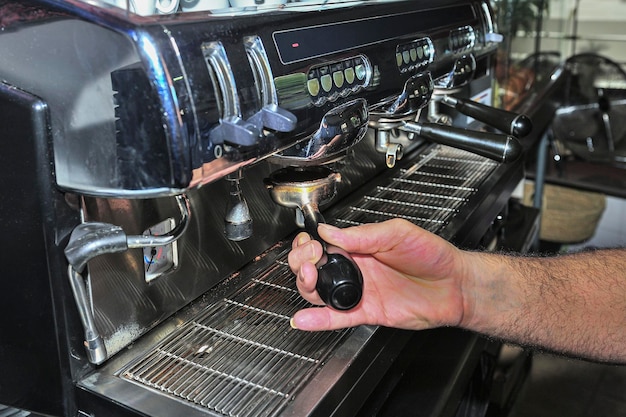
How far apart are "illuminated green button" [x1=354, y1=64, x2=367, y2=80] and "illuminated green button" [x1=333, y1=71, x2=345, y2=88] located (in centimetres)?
4

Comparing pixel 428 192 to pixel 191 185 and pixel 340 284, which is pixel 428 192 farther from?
pixel 191 185

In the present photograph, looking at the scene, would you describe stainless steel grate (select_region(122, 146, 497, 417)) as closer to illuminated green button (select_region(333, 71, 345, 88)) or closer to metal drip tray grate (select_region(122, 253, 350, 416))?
metal drip tray grate (select_region(122, 253, 350, 416))

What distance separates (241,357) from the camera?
85 cm

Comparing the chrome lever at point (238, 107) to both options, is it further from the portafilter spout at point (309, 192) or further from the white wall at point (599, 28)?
the white wall at point (599, 28)

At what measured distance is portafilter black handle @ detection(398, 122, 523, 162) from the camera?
1.01 meters

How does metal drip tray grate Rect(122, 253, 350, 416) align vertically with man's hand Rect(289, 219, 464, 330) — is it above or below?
below

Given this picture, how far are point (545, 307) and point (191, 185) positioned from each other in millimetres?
631

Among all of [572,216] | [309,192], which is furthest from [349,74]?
[572,216]

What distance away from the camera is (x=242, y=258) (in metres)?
1.08

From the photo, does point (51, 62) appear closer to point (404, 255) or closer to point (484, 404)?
point (404, 255)

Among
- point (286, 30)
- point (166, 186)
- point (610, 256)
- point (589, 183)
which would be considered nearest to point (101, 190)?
point (166, 186)

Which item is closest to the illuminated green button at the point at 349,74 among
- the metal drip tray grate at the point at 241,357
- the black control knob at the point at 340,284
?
the black control knob at the point at 340,284

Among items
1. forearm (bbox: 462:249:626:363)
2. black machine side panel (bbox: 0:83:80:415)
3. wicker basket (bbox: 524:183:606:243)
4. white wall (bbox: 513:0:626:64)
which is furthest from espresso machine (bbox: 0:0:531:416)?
white wall (bbox: 513:0:626:64)

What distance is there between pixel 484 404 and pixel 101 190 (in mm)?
1072
